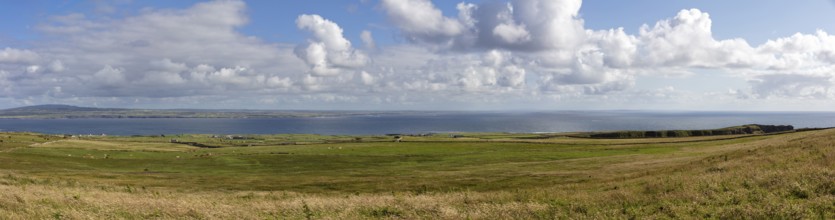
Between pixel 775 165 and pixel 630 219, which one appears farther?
pixel 775 165

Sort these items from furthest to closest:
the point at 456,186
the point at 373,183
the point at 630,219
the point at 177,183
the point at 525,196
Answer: the point at 177,183 → the point at 373,183 → the point at 456,186 → the point at 525,196 → the point at 630,219

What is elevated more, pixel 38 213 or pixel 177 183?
pixel 38 213

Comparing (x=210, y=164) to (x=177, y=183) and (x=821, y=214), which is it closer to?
(x=177, y=183)

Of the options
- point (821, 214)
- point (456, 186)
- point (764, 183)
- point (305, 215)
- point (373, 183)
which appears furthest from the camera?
point (373, 183)

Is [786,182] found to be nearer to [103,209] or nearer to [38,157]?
[103,209]

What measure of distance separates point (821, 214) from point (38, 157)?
10013 cm

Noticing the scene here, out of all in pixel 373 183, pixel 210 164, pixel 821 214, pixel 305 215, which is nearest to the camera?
pixel 821 214

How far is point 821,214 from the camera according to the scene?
15039 mm

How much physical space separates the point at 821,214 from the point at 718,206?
287cm

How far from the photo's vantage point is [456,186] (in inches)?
1587

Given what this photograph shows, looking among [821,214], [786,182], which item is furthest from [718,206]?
[786,182]

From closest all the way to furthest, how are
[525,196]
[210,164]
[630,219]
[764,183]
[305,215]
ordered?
[630,219] → [305,215] → [764,183] → [525,196] → [210,164]

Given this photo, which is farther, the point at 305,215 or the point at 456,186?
the point at 456,186

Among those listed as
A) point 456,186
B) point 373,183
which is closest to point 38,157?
point 373,183
